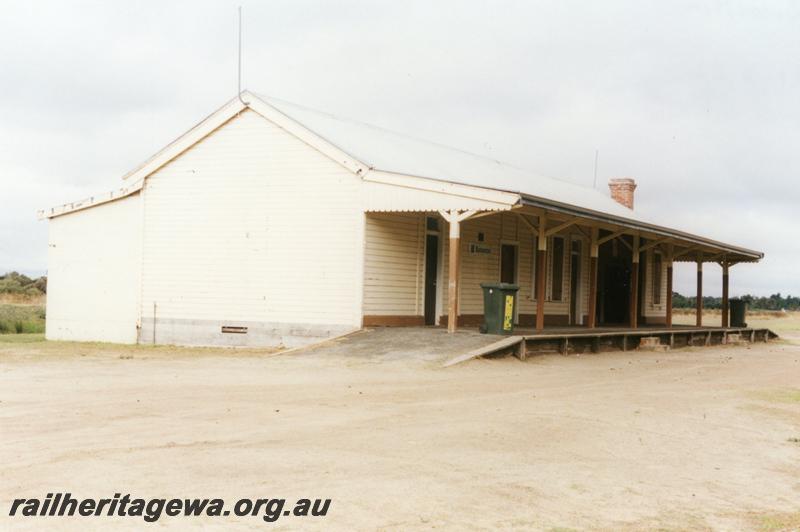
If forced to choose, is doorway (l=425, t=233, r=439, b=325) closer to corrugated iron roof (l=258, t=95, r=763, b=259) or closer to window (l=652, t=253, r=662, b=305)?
corrugated iron roof (l=258, t=95, r=763, b=259)

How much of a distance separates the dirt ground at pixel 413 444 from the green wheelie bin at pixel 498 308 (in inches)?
115

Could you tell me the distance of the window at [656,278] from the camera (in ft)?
105

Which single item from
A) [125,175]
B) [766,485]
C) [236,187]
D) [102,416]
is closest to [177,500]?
[102,416]

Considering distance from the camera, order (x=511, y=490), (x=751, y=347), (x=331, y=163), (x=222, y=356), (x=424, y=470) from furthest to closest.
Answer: (x=751, y=347) < (x=331, y=163) < (x=222, y=356) < (x=424, y=470) < (x=511, y=490)

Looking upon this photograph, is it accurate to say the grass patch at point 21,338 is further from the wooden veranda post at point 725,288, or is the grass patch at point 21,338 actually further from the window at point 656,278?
the wooden veranda post at point 725,288

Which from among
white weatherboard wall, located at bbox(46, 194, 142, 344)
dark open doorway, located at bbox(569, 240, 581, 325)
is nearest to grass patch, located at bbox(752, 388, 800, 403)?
dark open doorway, located at bbox(569, 240, 581, 325)

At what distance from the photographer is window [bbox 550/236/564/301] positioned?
25.2 m

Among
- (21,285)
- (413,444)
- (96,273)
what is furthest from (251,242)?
(21,285)

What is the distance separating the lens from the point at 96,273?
69.1 ft

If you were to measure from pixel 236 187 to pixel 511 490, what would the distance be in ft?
48.1

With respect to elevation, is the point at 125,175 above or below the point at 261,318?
above

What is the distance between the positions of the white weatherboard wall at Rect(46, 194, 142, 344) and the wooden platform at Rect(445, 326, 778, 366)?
29.7ft

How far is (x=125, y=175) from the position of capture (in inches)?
816

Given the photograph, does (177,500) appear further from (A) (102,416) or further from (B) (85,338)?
(B) (85,338)
